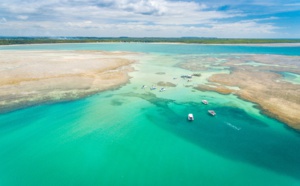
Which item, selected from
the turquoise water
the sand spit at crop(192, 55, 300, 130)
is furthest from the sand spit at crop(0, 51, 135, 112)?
the sand spit at crop(192, 55, 300, 130)

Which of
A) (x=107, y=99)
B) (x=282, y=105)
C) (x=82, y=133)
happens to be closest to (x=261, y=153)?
(x=282, y=105)

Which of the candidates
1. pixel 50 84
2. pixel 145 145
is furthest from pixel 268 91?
pixel 50 84

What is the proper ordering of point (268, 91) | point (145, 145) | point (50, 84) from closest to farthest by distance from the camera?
point (145, 145) → point (268, 91) → point (50, 84)

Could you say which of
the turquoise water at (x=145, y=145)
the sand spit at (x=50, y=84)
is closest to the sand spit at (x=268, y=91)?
the turquoise water at (x=145, y=145)

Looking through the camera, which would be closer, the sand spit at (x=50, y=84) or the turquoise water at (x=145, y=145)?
the turquoise water at (x=145, y=145)

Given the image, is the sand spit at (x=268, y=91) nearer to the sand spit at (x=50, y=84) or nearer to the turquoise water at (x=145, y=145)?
the turquoise water at (x=145, y=145)

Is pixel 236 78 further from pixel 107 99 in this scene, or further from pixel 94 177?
pixel 94 177

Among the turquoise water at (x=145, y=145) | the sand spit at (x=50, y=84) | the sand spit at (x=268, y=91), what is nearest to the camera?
the turquoise water at (x=145, y=145)

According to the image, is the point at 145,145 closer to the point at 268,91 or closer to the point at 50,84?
the point at 268,91

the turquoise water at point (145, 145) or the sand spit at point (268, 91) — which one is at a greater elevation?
the sand spit at point (268, 91)
